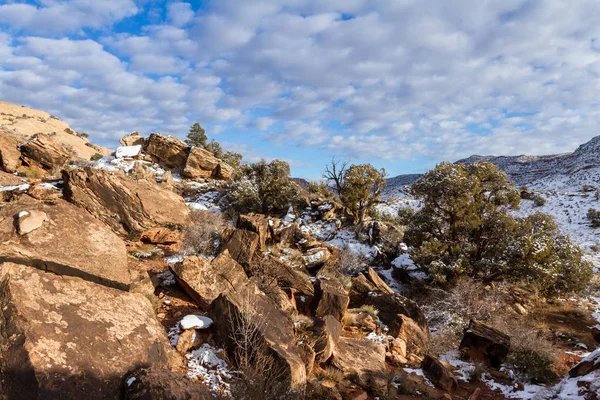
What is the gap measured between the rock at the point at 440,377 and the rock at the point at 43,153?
2300cm

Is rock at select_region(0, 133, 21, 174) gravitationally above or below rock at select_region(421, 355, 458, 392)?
above

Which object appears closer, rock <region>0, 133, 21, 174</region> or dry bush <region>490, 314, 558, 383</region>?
dry bush <region>490, 314, 558, 383</region>

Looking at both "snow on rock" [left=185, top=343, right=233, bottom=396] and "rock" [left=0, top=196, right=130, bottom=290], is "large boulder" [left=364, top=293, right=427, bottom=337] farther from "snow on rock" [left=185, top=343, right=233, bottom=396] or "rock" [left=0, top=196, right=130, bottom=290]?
"rock" [left=0, top=196, right=130, bottom=290]

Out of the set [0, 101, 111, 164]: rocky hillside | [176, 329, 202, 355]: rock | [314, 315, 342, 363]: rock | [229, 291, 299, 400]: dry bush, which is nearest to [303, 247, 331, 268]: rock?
[314, 315, 342, 363]: rock

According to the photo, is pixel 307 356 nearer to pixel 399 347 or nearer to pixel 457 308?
pixel 399 347

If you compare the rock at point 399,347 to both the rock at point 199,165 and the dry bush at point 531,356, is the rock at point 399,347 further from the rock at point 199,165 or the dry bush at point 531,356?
the rock at point 199,165

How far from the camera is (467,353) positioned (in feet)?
36.7

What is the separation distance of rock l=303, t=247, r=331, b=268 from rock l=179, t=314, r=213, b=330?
25.0 feet

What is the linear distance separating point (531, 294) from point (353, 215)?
41.2 ft

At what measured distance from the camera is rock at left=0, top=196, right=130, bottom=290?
710 cm

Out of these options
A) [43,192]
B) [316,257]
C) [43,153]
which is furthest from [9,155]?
[316,257]

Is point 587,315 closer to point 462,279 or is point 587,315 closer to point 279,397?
point 462,279

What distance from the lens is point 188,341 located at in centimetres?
757

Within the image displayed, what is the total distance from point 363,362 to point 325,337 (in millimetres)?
1314
